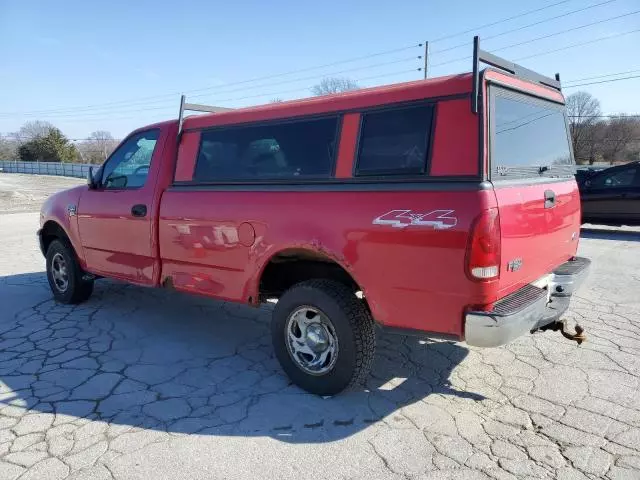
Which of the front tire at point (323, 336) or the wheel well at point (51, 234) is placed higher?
the wheel well at point (51, 234)

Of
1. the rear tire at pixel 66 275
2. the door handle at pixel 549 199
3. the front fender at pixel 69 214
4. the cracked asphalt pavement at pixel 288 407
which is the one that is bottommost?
the cracked asphalt pavement at pixel 288 407

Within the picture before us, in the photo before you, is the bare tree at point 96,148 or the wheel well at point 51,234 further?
the bare tree at point 96,148

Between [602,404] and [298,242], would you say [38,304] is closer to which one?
[298,242]

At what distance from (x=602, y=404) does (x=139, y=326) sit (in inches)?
165

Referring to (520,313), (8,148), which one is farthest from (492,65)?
(8,148)

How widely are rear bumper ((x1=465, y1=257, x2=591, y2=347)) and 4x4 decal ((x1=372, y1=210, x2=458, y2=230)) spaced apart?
1.77 ft

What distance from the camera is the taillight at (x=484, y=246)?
2623 millimetres

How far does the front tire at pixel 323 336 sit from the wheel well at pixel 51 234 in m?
3.49

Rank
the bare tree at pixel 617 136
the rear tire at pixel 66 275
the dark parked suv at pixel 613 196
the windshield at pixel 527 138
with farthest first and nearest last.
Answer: the bare tree at pixel 617 136
the dark parked suv at pixel 613 196
the rear tire at pixel 66 275
the windshield at pixel 527 138

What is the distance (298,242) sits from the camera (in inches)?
131

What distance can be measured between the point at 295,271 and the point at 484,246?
5.63ft

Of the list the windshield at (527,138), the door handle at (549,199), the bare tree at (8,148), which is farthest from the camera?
the bare tree at (8,148)

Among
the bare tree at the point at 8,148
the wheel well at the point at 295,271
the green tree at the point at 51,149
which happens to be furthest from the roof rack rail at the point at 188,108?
the bare tree at the point at 8,148

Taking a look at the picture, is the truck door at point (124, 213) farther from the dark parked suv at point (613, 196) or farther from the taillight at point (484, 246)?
the dark parked suv at point (613, 196)
